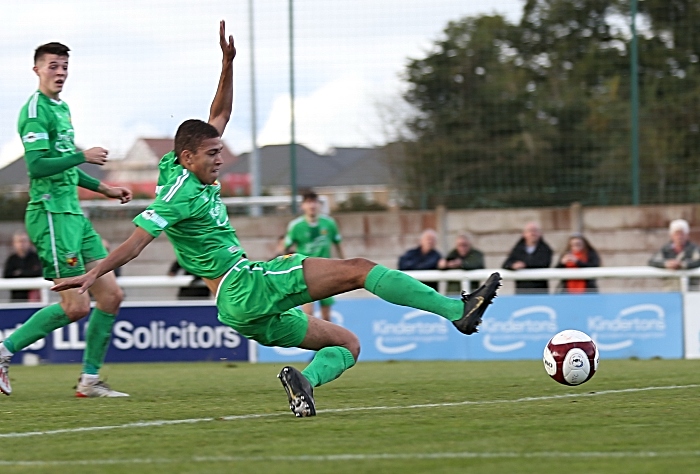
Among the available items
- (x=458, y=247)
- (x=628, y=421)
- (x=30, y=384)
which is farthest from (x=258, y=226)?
(x=628, y=421)

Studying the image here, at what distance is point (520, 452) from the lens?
4508mm

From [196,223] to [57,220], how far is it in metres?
1.88

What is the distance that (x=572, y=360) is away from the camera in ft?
22.0

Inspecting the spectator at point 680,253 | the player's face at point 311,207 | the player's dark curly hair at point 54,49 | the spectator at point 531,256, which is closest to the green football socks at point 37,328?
the player's dark curly hair at point 54,49

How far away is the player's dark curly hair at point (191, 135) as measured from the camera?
609 centimetres

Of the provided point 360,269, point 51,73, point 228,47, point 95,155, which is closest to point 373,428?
point 360,269

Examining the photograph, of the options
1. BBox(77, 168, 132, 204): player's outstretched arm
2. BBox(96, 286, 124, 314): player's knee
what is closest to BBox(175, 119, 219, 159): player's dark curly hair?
BBox(77, 168, 132, 204): player's outstretched arm

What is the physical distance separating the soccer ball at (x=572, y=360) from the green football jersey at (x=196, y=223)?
1996 millimetres

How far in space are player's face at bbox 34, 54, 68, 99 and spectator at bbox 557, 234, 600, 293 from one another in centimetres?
748

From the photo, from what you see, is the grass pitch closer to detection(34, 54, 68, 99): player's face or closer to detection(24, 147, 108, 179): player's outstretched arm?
detection(24, 147, 108, 179): player's outstretched arm

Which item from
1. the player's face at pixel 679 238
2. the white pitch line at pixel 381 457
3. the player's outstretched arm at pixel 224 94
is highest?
the player's outstretched arm at pixel 224 94

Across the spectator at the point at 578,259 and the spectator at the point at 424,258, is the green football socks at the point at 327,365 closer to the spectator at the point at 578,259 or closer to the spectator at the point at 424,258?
the spectator at the point at 578,259

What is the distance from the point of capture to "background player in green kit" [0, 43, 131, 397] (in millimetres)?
7504

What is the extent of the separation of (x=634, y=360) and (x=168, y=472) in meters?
8.74
